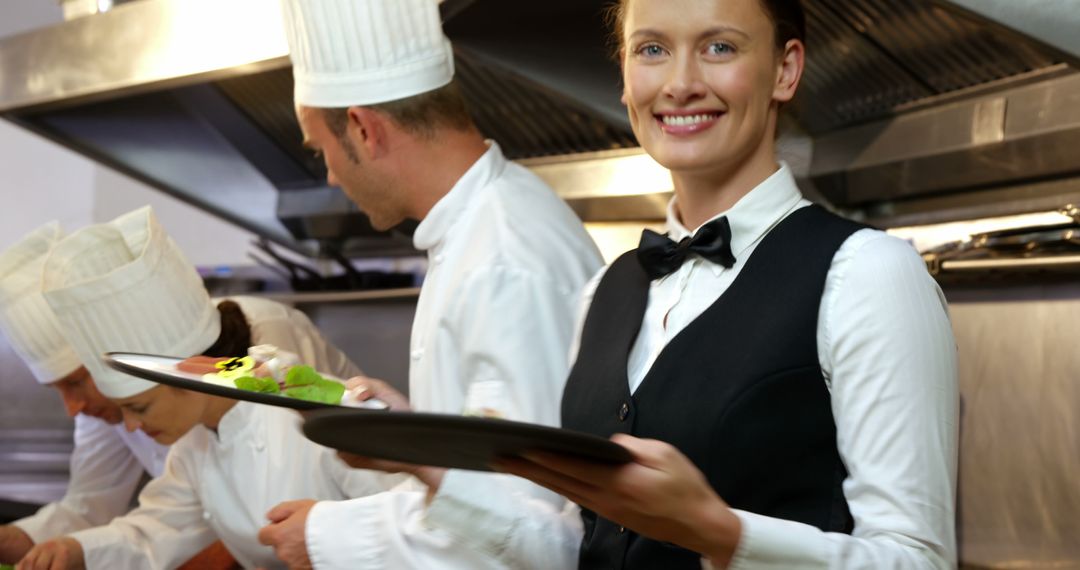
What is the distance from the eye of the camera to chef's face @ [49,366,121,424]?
9.14 ft

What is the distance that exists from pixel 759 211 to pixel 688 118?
12 centimetres

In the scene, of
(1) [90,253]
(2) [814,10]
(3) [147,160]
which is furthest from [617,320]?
(3) [147,160]

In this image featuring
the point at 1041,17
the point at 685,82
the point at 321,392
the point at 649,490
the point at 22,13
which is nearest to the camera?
the point at 649,490

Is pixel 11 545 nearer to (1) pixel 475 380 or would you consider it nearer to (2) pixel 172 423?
(2) pixel 172 423

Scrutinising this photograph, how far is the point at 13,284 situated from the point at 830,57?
1.80 meters

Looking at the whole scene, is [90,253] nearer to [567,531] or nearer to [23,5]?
[567,531]

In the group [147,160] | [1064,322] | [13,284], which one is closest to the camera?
[1064,322]

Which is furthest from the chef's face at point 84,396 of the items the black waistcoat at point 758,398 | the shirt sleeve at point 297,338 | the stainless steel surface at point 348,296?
the black waistcoat at point 758,398

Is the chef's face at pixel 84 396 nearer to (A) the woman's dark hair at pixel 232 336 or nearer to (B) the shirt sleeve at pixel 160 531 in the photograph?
(B) the shirt sleeve at pixel 160 531

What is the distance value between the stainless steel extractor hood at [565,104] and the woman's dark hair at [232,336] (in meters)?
0.58

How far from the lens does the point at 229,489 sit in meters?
2.27

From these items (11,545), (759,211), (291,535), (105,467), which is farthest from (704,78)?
→ (105,467)

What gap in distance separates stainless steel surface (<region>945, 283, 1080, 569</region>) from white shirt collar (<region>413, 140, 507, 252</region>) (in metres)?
1.11

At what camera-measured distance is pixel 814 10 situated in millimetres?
2271
